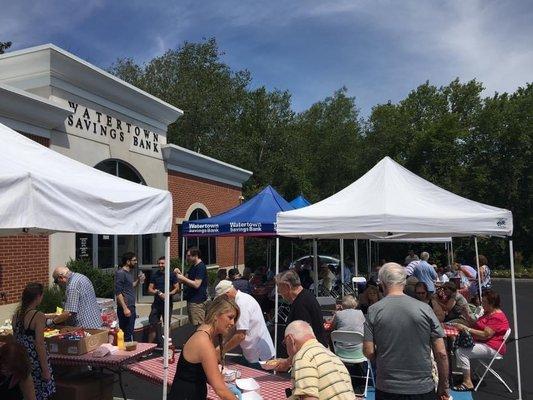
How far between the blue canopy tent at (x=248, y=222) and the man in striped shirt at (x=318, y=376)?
6855 mm

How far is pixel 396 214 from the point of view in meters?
6.44

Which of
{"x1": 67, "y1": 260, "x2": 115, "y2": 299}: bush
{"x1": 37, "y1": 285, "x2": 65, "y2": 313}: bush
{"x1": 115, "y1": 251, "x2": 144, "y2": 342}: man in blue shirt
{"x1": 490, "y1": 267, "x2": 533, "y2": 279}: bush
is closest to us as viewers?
{"x1": 115, "y1": 251, "x2": 144, "y2": 342}: man in blue shirt

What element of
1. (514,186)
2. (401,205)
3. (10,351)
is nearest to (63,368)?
(10,351)

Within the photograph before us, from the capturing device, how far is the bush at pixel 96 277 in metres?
11.5

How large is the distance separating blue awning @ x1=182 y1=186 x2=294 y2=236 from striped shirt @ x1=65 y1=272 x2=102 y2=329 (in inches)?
180

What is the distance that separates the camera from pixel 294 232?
6824 mm

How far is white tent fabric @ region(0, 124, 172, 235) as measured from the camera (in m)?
3.47

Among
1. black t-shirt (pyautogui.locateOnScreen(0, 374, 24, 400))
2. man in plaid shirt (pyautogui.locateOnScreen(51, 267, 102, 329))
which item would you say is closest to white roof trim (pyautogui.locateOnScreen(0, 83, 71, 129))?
man in plaid shirt (pyautogui.locateOnScreen(51, 267, 102, 329))

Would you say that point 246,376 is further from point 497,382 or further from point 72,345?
point 497,382

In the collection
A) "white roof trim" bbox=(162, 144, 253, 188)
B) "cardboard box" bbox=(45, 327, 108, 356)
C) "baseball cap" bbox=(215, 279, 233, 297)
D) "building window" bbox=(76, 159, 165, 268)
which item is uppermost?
"white roof trim" bbox=(162, 144, 253, 188)

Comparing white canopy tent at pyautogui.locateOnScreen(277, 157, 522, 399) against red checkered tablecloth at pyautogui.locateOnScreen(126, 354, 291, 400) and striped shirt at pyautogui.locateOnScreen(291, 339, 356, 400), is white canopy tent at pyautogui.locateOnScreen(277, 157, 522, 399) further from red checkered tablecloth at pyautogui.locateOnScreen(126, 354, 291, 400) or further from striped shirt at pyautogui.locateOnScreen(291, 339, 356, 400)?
striped shirt at pyautogui.locateOnScreen(291, 339, 356, 400)

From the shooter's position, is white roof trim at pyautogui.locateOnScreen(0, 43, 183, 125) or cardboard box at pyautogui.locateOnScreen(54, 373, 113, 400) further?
white roof trim at pyautogui.locateOnScreen(0, 43, 183, 125)

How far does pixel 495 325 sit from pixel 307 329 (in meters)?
4.22

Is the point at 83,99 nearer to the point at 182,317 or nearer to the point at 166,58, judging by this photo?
the point at 182,317
